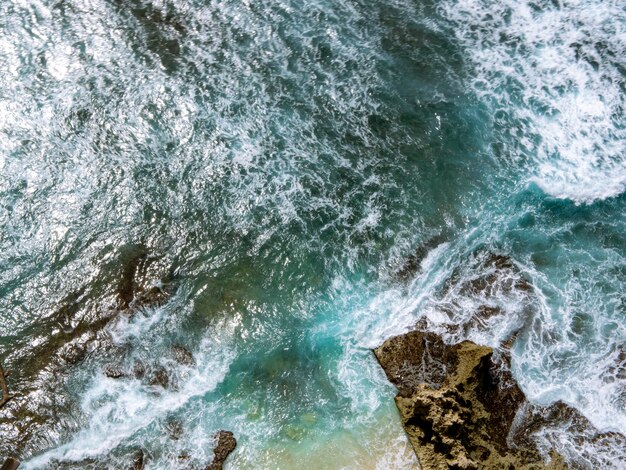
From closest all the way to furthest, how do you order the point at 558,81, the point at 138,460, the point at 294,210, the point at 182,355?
the point at 138,460, the point at 182,355, the point at 294,210, the point at 558,81

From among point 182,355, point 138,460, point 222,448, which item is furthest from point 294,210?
point 138,460

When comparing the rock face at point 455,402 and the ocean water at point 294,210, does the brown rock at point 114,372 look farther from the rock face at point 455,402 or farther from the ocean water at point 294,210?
the rock face at point 455,402

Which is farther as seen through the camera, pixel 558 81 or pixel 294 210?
pixel 558 81

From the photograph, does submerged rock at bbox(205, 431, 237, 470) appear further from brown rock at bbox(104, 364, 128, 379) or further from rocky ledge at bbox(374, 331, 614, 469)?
rocky ledge at bbox(374, 331, 614, 469)

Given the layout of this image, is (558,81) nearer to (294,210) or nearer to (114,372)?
(294,210)

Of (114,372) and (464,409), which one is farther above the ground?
(114,372)

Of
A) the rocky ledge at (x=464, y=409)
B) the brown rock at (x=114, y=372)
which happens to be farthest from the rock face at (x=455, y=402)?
the brown rock at (x=114, y=372)
